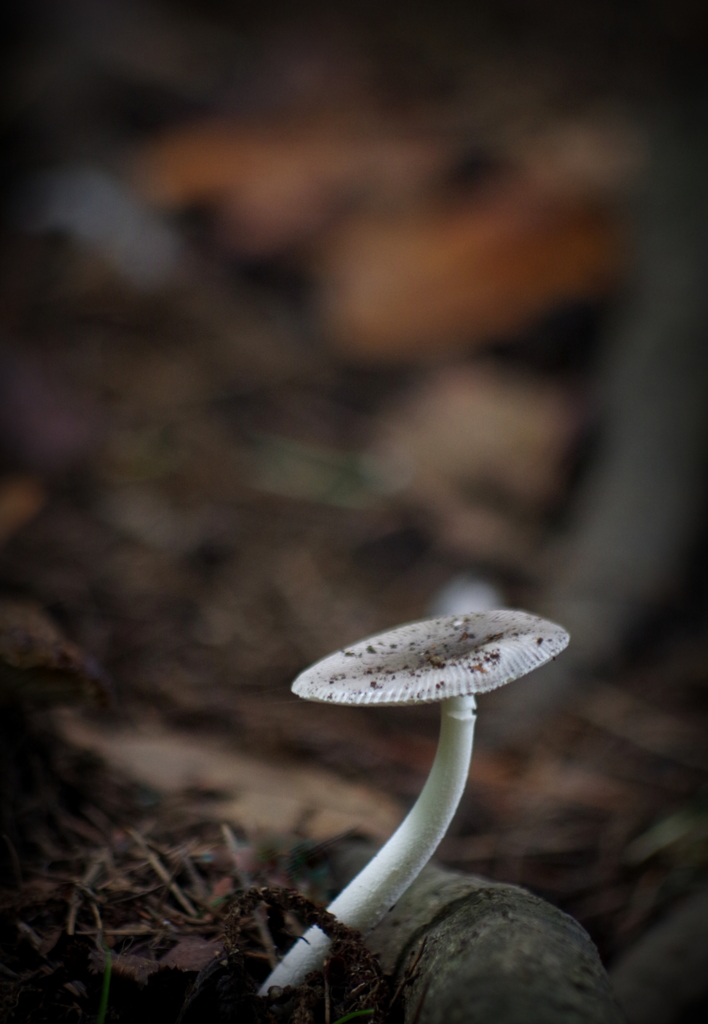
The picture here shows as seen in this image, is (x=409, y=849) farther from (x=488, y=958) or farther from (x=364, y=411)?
(x=364, y=411)

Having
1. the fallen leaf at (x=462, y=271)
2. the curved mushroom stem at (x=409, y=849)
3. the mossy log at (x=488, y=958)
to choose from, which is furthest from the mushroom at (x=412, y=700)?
the fallen leaf at (x=462, y=271)

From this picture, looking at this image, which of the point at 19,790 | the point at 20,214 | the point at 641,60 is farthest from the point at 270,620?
the point at 641,60

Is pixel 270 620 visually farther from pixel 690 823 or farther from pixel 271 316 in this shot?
pixel 271 316

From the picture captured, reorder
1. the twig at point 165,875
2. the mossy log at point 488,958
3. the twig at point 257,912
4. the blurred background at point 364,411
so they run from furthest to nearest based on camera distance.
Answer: the blurred background at point 364,411 → the twig at point 165,875 → the twig at point 257,912 → the mossy log at point 488,958

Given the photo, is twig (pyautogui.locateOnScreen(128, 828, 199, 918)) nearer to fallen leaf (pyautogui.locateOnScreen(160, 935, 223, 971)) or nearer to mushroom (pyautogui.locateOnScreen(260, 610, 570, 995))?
fallen leaf (pyautogui.locateOnScreen(160, 935, 223, 971))

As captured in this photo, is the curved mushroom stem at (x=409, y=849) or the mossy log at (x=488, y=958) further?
the curved mushroom stem at (x=409, y=849)

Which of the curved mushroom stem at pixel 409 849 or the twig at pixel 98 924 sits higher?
the curved mushroom stem at pixel 409 849

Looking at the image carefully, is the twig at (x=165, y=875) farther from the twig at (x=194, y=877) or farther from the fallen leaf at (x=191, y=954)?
the fallen leaf at (x=191, y=954)
